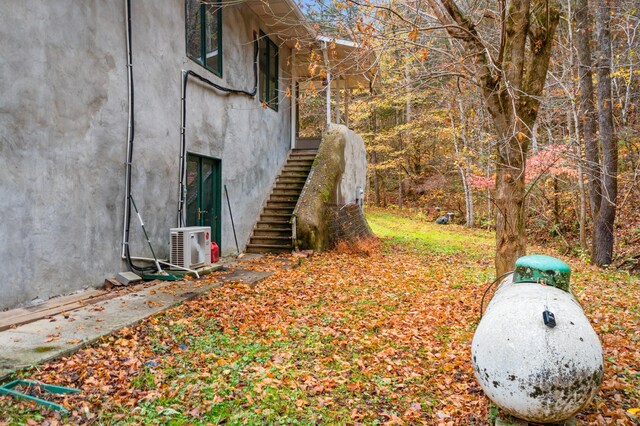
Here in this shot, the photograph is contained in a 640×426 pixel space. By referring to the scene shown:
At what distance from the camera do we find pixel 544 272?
11.8 ft

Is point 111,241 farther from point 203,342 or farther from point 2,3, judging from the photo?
point 2,3

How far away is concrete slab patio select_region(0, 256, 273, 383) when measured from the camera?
385 centimetres

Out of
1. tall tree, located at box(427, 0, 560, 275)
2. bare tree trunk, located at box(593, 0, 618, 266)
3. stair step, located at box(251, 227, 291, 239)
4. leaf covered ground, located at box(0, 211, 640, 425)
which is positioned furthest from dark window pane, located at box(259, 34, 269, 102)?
bare tree trunk, located at box(593, 0, 618, 266)

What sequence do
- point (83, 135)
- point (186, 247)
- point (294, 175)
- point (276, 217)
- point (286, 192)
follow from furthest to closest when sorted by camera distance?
point (294, 175), point (286, 192), point (276, 217), point (186, 247), point (83, 135)

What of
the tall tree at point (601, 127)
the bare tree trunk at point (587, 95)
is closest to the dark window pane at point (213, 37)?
the tall tree at point (601, 127)

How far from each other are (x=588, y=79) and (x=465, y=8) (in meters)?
6.06

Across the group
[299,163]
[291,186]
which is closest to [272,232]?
[291,186]

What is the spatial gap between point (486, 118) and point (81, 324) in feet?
59.7

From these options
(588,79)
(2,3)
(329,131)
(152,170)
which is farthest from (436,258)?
(2,3)

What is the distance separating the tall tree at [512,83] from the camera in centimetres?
554

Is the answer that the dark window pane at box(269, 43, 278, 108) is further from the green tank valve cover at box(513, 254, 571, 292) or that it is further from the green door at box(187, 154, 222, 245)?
the green tank valve cover at box(513, 254, 571, 292)

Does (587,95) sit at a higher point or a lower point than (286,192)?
higher

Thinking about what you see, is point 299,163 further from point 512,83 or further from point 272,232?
point 512,83

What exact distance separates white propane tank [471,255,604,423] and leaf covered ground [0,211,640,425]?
0.63 m
